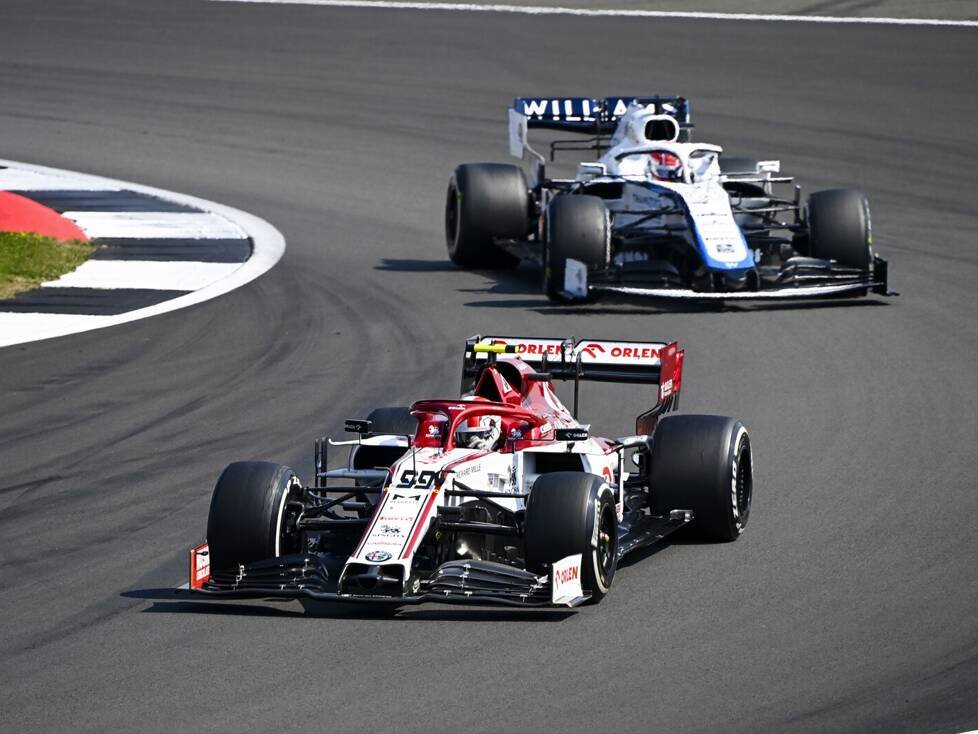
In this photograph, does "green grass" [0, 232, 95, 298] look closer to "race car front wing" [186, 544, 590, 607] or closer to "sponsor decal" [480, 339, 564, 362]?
"sponsor decal" [480, 339, 564, 362]

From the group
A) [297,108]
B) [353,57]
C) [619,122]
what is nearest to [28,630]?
[619,122]

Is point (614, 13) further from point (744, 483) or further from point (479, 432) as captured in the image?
point (479, 432)

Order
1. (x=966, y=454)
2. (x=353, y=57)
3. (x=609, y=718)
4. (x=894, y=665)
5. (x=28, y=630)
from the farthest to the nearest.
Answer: (x=353, y=57)
(x=966, y=454)
(x=28, y=630)
(x=894, y=665)
(x=609, y=718)

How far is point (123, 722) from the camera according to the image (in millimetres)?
7156

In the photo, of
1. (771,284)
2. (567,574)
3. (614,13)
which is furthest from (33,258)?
(614,13)

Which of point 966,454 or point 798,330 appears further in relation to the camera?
point 798,330

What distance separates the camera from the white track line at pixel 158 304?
15.4 meters

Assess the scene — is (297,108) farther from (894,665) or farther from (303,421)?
(894,665)

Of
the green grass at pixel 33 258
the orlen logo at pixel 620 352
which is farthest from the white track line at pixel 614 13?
the orlen logo at pixel 620 352

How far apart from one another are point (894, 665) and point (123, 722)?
3.13m

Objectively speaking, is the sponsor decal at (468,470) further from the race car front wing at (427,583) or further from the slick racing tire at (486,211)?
the slick racing tire at (486,211)

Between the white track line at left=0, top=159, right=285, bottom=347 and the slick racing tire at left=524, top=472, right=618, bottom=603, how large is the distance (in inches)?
→ 298

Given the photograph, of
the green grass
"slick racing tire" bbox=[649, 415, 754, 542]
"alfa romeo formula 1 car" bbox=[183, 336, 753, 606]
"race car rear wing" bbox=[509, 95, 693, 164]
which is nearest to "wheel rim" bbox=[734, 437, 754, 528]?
"alfa romeo formula 1 car" bbox=[183, 336, 753, 606]

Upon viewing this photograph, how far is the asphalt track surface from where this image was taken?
7508 mm
